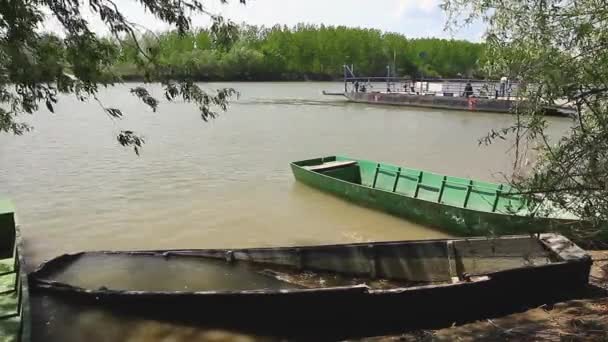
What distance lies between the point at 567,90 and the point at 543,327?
3.20 metres

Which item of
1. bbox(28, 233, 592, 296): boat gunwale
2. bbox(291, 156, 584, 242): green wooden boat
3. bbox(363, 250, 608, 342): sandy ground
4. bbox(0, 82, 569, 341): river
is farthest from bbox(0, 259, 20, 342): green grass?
bbox(291, 156, 584, 242): green wooden boat

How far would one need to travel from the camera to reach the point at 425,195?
44.0 ft

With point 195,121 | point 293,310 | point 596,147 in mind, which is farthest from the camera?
point 195,121

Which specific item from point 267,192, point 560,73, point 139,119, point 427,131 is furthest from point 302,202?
point 139,119

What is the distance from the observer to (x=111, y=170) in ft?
61.0

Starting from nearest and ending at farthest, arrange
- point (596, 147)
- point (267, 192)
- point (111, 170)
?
point (596, 147)
point (267, 192)
point (111, 170)

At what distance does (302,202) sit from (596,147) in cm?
1040

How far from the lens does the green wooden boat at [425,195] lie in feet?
33.9

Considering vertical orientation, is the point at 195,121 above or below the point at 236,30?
below

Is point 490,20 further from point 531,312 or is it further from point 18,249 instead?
point 18,249

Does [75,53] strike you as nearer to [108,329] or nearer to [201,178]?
[108,329]

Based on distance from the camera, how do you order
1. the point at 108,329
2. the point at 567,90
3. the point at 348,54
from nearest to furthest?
the point at 567,90
the point at 108,329
the point at 348,54

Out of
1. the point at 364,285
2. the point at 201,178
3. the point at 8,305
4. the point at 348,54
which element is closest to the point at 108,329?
the point at 8,305

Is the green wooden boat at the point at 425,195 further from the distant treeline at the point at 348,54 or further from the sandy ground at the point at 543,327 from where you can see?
the distant treeline at the point at 348,54
